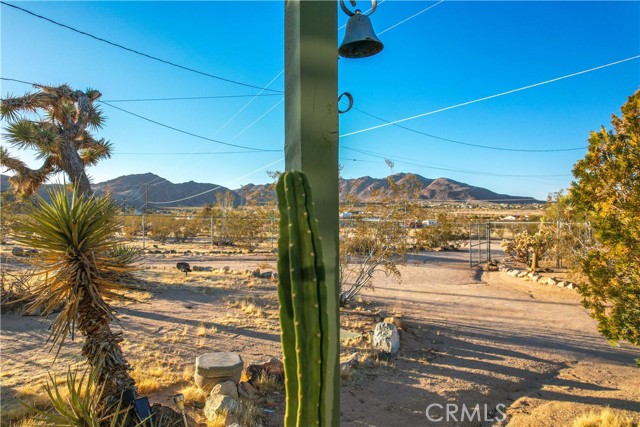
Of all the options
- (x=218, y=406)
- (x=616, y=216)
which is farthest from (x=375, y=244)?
(x=218, y=406)

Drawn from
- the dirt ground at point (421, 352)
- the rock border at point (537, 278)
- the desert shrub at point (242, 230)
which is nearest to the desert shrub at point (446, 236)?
the rock border at point (537, 278)

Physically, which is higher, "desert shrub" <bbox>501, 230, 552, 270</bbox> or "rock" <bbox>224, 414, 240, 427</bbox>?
"desert shrub" <bbox>501, 230, 552, 270</bbox>

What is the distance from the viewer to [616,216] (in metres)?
4.38

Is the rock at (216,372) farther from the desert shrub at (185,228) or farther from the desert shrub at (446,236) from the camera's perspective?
the desert shrub at (185,228)

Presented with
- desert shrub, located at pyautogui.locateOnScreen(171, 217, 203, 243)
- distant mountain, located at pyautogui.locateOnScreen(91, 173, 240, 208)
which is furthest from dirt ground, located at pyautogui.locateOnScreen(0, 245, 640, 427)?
distant mountain, located at pyautogui.locateOnScreen(91, 173, 240, 208)

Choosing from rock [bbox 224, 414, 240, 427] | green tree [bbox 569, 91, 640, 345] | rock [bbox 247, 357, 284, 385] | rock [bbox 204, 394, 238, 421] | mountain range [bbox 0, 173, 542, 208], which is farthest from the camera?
mountain range [bbox 0, 173, 542, 208]

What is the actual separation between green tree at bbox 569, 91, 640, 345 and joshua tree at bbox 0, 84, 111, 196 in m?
10.6

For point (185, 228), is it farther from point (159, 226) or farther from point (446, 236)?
point (446, 236)

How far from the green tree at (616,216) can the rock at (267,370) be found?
452cm

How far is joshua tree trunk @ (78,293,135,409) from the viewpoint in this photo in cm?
312

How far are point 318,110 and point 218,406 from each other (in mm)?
3713

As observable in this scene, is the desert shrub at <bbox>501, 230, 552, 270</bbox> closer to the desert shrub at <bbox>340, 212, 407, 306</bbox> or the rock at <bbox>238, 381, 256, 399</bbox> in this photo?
the desert shrub at <bbox>340, 212, 407, 306</bbox>

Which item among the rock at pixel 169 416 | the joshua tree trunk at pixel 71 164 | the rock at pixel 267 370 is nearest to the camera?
the rock at pixel 169 416

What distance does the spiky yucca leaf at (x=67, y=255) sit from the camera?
2.98 m
